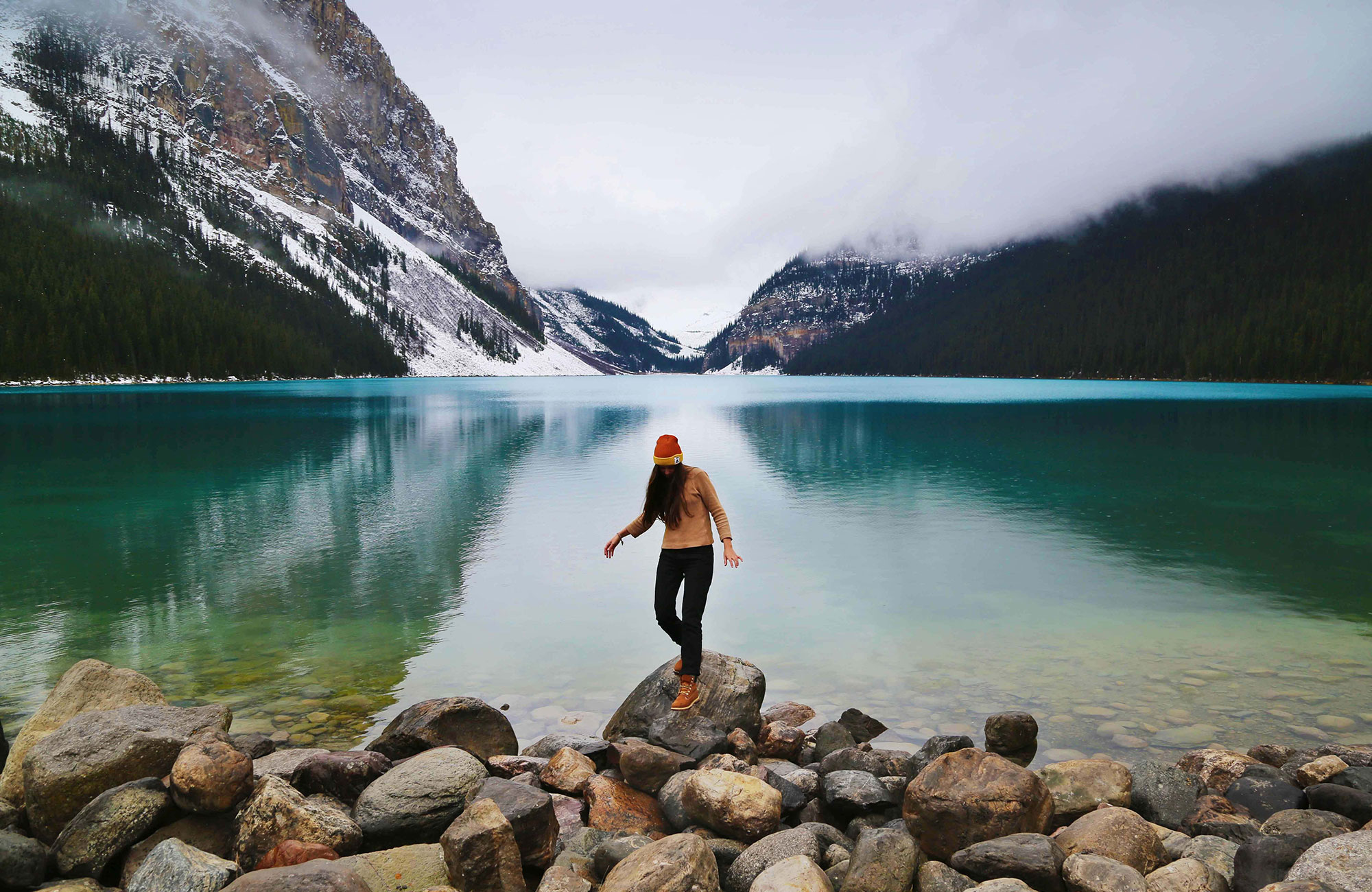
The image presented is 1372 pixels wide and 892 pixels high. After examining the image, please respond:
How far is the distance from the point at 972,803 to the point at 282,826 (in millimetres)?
4604

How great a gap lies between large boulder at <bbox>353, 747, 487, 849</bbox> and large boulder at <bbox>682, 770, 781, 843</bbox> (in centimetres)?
163

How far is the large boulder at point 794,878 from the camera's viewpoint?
448 cm

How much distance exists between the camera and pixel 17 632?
11.5m

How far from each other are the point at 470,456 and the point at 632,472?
9.96 metres

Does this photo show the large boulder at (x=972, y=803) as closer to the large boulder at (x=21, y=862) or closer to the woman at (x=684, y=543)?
the woman at (x=684, y=543)

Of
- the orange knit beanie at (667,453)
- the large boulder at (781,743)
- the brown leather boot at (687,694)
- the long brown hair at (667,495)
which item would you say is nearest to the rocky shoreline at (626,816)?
the large boulder at (781,743)

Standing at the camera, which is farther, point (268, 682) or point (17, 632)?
point (17, 632)

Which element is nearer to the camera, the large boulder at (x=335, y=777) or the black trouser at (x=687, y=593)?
the large boulder at (x=335, y=777)

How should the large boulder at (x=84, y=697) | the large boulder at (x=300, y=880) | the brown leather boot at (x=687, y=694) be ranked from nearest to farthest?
the large boulder at (x=300, y=880), the large boulder at (x=84, y=697), the brown leather boot at (x=687, y=694)

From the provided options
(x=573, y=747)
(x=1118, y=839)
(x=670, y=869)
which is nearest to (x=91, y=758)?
(x=573, y=747)

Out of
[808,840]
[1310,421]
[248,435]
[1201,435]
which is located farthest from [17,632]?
[1310,421]

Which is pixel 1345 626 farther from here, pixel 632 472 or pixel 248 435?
pixel 248 435

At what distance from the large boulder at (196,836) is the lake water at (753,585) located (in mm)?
2737

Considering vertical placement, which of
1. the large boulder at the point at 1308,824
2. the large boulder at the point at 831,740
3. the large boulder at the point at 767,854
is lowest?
the large boulder at the point at 831,740
